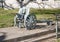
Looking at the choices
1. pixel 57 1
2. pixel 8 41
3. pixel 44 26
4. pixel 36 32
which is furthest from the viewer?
pixel 57 1

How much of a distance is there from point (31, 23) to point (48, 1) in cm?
1602

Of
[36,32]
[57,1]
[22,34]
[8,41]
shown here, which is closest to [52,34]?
[36,32]

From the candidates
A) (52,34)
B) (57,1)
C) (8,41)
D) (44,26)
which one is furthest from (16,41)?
(57,1)

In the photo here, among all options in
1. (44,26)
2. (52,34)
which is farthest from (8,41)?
(44,26)

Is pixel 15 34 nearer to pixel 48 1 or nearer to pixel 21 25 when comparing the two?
pixel 21 25

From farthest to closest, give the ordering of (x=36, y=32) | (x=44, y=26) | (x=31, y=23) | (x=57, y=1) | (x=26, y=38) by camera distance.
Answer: (x=57, y=1) → (x=44, y=26) → (x=31, y=23) → (x=36, y=32) → (x=26, y=38)

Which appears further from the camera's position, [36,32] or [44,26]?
[44,26]

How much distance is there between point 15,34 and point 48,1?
17.6 meters

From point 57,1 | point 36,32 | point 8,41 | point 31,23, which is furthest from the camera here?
point 57,1

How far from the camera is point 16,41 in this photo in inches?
429

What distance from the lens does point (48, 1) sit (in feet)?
95.0

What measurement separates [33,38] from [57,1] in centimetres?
1747

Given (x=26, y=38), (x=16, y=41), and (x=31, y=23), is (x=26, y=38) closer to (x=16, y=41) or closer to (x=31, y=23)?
(x=16, y=41)

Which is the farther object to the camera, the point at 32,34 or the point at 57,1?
the point at 57,1
